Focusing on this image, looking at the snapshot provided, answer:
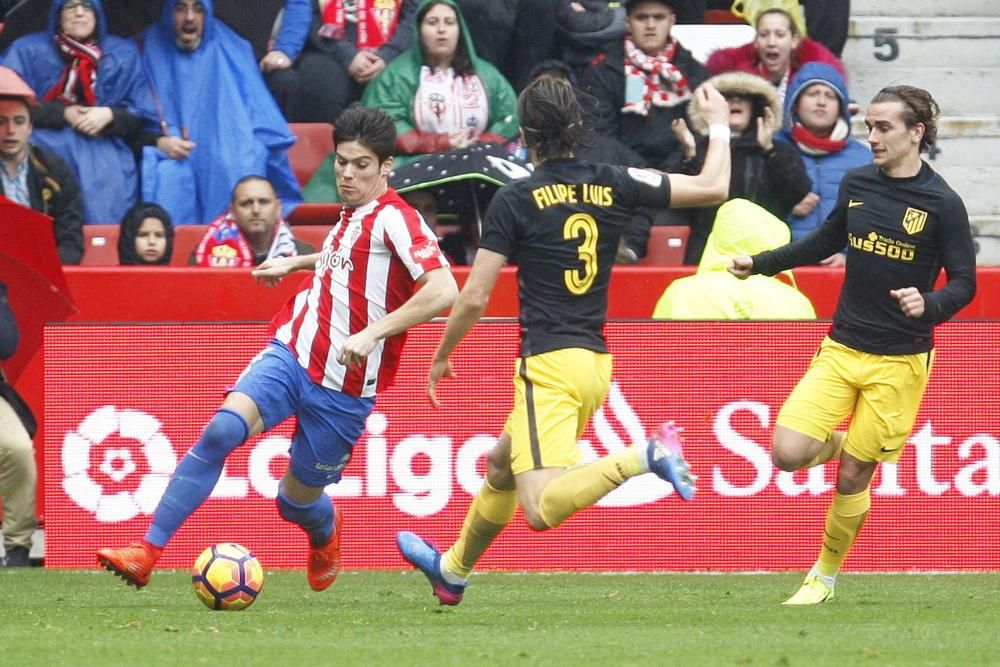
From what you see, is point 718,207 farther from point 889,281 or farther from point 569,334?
point 569,334

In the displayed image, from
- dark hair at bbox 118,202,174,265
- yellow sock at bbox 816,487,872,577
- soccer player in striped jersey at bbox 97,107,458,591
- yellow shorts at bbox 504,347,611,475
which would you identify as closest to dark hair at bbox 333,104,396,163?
soccer player in striped jersey at bbox 97,107,458,591

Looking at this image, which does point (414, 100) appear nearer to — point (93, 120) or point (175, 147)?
point (175, 147)

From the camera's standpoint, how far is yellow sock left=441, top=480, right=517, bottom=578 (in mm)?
8141

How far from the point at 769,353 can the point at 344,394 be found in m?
3.27

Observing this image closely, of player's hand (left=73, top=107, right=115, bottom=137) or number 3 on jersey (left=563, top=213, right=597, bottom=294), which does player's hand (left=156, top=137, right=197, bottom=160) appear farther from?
number 3 on jersey (left=563, top=213, right=597, bottom=294)

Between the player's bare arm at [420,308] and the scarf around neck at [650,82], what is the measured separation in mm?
5625

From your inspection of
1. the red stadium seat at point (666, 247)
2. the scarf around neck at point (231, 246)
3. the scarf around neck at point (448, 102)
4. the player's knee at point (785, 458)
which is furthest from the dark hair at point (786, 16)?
the player's knee at point (785, 458)

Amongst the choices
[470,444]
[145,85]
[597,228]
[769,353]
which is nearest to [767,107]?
[769,353]

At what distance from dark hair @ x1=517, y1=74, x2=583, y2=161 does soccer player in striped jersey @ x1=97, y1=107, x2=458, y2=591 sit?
72 cm

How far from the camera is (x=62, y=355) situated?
35.2ft

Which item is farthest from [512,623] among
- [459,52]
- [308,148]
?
[308,148]

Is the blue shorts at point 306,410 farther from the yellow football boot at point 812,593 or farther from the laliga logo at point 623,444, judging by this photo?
the laliga logo at point 623,444

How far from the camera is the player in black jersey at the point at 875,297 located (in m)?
8.23

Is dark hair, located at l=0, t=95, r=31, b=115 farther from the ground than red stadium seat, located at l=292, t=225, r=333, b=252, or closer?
farther from the ground
